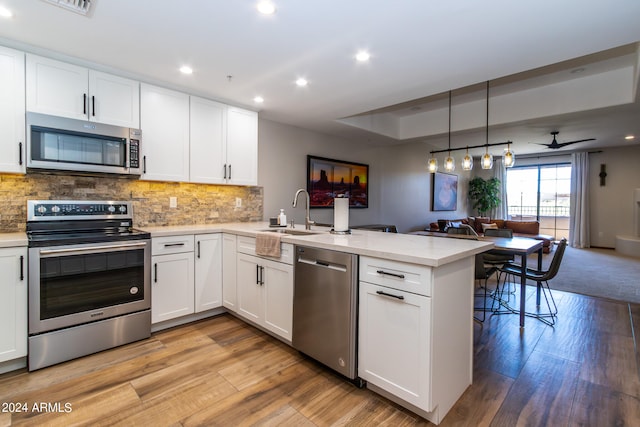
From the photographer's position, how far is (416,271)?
1.61 metres

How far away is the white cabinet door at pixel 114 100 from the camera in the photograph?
2.59 m

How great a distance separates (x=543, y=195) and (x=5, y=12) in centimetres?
1121

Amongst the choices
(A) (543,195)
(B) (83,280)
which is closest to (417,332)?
(B) (83,280)

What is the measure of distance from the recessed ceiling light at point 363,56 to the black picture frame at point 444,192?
599 cm

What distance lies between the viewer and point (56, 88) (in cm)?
243

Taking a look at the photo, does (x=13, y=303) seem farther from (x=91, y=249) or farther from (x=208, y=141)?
(x=208, y=141)

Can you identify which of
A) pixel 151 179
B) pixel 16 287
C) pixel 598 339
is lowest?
pixel 598 339

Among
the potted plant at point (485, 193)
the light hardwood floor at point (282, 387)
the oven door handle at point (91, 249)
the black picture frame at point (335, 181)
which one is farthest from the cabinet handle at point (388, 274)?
the potted plant at point (485, 193)

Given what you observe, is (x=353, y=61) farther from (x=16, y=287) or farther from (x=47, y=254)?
(x=16, y=287)

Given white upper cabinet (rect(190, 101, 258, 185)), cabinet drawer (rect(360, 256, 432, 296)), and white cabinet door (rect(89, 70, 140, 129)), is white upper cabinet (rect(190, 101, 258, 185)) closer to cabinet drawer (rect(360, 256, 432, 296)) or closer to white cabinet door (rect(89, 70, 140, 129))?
white cabinet door (rect(89, 70, 140, 129))

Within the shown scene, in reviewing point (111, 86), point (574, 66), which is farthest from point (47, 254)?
point (574, 66)

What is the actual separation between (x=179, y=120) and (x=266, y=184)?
56.1 inches

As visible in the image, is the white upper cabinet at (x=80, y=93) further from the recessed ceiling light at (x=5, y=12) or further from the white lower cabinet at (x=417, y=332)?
the white lower cabinet at (x=417, y=332)

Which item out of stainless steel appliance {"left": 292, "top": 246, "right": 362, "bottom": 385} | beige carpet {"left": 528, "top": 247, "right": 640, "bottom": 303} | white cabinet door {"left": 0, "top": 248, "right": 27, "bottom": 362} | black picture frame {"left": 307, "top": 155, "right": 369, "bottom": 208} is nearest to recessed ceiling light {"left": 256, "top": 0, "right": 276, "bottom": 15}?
stainless steel appliance {"left": 292, "top": 246, "right": 362, "bottom": 385}
